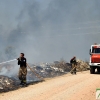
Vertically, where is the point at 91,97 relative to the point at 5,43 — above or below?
below

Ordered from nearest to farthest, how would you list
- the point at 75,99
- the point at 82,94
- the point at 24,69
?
1. the point at 75,99
2. the point at 82,94
3. the point at 24,69

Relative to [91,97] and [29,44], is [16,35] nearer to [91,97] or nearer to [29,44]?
[29,44]

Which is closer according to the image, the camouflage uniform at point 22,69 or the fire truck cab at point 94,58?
the camouflage uniform at point 22,69

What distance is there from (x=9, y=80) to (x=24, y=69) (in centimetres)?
225

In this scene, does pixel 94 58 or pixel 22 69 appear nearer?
pixel 22 69

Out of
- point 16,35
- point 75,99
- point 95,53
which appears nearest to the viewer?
point 75,99

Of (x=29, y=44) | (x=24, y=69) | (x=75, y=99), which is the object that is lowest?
(x=75, y=99)

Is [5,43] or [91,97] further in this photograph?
[5,43]

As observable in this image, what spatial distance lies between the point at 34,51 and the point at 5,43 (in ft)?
91.9

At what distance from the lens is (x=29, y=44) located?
7256 centimetres

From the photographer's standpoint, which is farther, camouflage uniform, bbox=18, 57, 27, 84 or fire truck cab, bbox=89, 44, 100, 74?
fire truck cab, bbox=89, 44, 100, 74

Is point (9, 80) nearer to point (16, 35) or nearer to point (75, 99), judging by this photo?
point (75, 99)

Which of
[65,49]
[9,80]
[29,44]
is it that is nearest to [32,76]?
[9,80]

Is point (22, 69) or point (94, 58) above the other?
point (94, 58)
